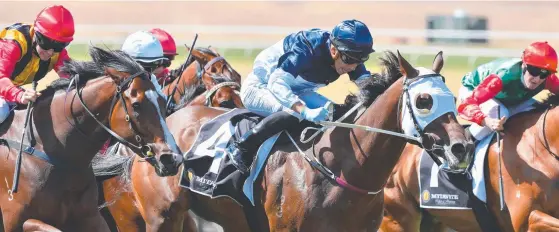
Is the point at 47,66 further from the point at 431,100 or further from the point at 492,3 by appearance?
the point at 492,3

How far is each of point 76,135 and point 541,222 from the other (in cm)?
315

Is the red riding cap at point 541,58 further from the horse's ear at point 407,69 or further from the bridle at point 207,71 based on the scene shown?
the bridle at point 207,71

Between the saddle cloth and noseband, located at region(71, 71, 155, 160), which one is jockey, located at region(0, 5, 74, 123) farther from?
the saddle cloth

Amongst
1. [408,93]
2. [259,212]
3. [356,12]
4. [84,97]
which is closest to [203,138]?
[259,212]

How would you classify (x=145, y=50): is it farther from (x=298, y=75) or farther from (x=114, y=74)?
(x=298, y=75)

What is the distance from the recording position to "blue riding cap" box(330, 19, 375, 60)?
265 inches

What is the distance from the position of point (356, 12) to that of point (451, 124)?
29.0 meters

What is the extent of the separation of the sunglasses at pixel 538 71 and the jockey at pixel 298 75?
135 cm

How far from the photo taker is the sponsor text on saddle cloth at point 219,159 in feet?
23.8

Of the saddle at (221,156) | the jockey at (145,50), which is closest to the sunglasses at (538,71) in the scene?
the saddle at (221,156)

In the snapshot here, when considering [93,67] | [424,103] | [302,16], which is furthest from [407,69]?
[302,16]

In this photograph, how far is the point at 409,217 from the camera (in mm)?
8594

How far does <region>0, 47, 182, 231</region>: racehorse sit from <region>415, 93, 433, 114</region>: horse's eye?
55.6 inches

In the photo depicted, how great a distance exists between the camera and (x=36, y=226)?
6.43 metres
